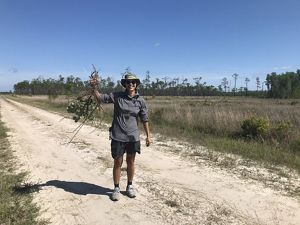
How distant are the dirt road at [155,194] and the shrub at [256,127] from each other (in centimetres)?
384

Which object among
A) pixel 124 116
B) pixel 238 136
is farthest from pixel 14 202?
pixel 238 136

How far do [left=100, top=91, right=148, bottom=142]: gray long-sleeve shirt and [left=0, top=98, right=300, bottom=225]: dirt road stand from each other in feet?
3.31

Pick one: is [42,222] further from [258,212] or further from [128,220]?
[258,212]

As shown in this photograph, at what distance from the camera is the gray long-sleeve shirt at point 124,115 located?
610 cm

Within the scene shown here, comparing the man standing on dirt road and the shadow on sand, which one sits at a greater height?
the man standing on dirt road

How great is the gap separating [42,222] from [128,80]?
7.70ft

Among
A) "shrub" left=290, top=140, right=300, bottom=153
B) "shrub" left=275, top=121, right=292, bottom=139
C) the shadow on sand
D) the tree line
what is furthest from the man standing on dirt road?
the tree line

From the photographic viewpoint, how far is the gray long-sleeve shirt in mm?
6102

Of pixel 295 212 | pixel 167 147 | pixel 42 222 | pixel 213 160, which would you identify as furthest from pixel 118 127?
pixel 167 147

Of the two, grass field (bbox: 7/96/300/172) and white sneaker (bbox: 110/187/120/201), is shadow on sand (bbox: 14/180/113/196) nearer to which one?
white sneaker (bbox: 110/187/120/201)

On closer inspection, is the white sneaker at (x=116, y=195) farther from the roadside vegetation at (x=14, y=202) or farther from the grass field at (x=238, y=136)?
the grass field at (x=238, y=136)

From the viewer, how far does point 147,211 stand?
18.5ft

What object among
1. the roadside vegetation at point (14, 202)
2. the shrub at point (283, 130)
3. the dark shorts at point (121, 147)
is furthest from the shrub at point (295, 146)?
the roadside vegetation at point (14, 202)

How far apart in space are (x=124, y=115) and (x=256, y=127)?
7979 mm
